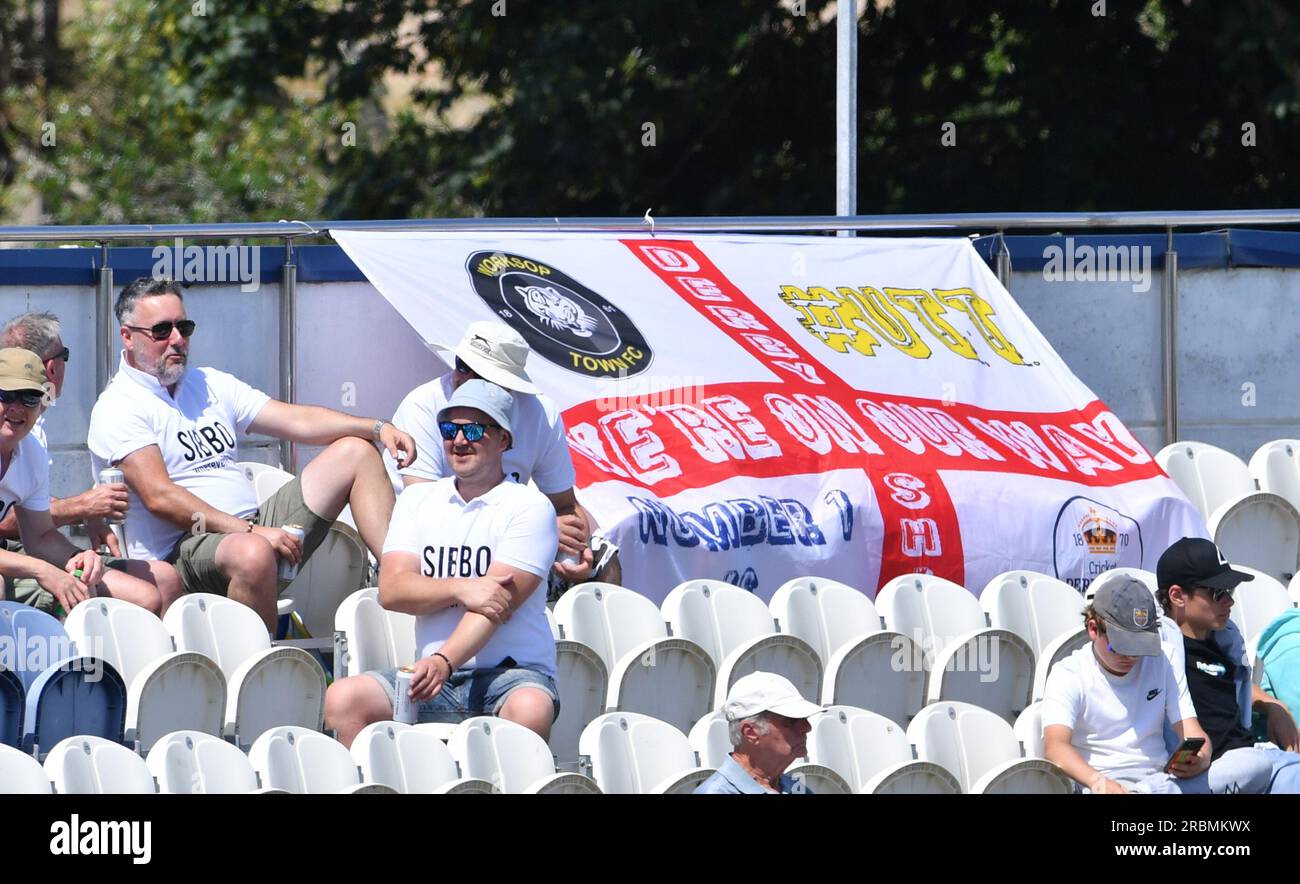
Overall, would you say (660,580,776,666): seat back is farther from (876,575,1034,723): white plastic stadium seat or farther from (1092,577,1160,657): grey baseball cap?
(1092,577,1160,657): grey baseball cap

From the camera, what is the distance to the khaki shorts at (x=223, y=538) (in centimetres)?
631

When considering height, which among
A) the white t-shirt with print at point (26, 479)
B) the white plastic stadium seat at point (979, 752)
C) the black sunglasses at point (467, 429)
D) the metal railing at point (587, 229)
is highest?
the metal railing at point (587, 229)

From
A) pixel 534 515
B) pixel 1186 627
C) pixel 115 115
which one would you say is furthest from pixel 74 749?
pixel 115 115

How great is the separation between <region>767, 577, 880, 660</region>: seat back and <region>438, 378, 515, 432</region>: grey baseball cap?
124 cm

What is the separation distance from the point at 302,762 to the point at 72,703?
681mm

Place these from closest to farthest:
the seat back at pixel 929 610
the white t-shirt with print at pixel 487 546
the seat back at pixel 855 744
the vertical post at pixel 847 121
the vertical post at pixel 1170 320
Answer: the seat back at pixel 855 744
the white t-shirt with print at pixel 487 546
the seat back at pixel 929 610
the vertical post at pixel 1170 320
the vertical post at pixel 847 121

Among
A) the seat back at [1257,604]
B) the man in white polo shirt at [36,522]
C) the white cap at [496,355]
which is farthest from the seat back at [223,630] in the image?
the seat back at [1257,604]

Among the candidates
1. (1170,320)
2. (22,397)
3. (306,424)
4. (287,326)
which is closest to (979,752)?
(306,424)

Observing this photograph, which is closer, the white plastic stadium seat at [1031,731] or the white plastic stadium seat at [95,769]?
the white plastic stadium seat at [95,769]

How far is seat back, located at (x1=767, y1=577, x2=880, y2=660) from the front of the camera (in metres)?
6.64

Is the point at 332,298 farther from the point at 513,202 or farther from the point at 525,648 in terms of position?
the point at 513,202

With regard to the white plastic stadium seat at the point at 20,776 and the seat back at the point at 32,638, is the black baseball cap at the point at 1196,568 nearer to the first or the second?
the seat back at the point at 32,638

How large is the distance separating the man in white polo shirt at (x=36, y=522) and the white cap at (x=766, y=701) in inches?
76.8
